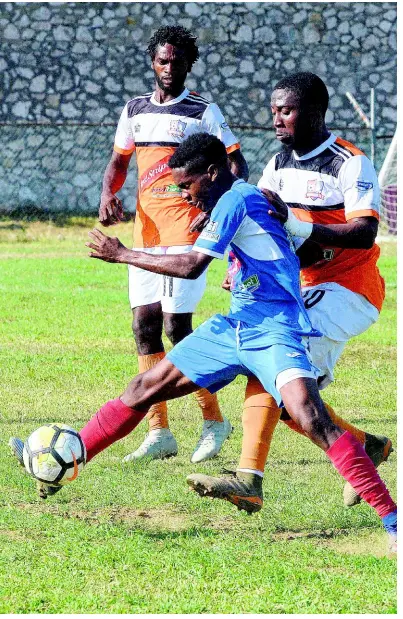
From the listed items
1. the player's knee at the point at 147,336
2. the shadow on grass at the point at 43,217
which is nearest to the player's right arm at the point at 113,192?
the player's knee at the point at 147,336

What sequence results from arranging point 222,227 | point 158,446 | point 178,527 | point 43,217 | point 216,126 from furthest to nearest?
1. point 43,217
2. point 216,126
3. point 158,446
4. point 178,527
5. point 222,227

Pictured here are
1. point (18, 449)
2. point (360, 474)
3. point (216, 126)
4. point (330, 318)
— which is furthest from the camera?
point (216, 126)

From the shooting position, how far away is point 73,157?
2133 centimetres

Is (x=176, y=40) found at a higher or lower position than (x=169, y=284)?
higher

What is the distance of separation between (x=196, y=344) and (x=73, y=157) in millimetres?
16245

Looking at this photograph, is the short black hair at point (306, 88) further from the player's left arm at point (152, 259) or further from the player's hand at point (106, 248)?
the player's hand at point (106, 248)

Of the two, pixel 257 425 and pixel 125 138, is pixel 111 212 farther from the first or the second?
pixel 257 425

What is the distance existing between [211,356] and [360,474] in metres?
0.92

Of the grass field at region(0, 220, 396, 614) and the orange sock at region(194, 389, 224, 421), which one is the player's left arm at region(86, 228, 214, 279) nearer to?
the grass field at region(0, 220, 396, 614)

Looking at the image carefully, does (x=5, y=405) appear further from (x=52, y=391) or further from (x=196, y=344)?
(x=196, y=344)

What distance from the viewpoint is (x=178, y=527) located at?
218 inches

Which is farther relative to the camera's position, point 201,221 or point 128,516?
point 128,516

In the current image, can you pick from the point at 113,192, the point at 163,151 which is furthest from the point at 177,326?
the point at 163,151

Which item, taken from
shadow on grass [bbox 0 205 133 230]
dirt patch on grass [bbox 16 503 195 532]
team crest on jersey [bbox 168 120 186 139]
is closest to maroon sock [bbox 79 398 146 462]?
dirt patch on grass [bbox 16 503 195 532]
